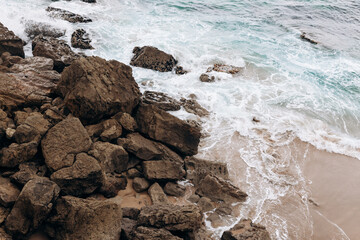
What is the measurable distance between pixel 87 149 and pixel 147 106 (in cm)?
207

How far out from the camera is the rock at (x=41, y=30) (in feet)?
37.2

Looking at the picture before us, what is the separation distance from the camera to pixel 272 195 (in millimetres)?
6035

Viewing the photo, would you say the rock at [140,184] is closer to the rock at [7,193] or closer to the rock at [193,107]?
the rock at [7,193]

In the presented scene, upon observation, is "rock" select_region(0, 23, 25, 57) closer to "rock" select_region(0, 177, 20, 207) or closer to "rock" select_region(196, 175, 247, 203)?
"rock" select_region(0, 177, 20, 207)

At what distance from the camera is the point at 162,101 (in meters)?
8.27

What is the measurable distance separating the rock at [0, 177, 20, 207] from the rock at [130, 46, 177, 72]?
24.7 feet

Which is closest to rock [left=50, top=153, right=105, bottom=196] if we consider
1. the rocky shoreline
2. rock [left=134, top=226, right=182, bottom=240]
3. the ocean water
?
the rocky shoreline

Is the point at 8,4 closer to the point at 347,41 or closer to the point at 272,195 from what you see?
the point at 272,195

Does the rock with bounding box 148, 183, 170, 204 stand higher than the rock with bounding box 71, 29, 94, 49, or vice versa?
the rock with bounding box 71, 29, 94, 49

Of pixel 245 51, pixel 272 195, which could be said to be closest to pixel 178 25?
pixel 245 51

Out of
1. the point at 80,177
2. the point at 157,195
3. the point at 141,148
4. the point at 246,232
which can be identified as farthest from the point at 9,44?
the point at 246,232

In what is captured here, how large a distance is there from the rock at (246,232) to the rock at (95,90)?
3642mm

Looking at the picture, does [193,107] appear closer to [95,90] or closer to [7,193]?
[95,90]

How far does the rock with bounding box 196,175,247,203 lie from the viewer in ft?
18.4
